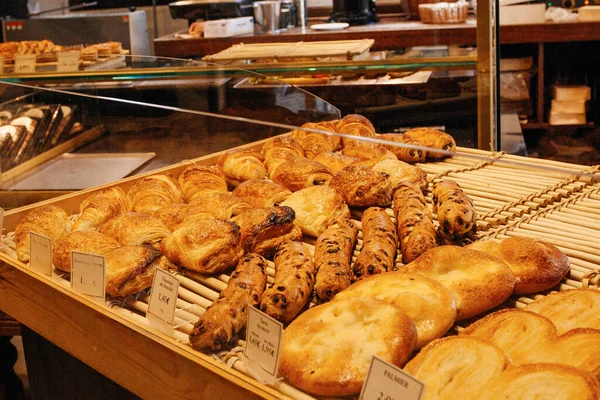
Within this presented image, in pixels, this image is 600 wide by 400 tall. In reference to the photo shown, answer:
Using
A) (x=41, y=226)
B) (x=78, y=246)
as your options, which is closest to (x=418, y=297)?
(x=78, y=246)

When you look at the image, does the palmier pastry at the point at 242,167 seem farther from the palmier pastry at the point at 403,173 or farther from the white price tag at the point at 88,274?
the white price tag at the point at 88,274

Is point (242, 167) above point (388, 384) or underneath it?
above

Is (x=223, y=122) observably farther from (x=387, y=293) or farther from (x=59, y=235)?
(x=387, y=293)

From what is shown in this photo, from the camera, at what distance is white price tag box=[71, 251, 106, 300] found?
5.58 feet

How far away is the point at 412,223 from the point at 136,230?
0.70 metres

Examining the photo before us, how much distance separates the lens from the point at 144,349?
155 cm

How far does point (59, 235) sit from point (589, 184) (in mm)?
1485

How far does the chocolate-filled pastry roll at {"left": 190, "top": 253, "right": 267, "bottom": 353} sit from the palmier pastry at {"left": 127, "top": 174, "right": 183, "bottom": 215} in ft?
1.93

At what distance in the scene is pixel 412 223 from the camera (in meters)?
1.80

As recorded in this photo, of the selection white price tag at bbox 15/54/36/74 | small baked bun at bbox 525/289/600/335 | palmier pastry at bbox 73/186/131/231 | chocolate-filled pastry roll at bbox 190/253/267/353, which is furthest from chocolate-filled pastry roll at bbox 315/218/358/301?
white price tag at bbox 15/54/36/74

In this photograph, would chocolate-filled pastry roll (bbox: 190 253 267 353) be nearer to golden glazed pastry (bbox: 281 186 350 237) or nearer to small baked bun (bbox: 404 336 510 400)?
golden glazed pastry (bbox: 281 186 350 237)

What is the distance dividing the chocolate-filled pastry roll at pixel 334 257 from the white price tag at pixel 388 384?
0.48 m

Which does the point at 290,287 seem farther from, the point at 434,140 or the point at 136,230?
the point at 434,140

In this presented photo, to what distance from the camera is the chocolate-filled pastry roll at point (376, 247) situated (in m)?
1.62
